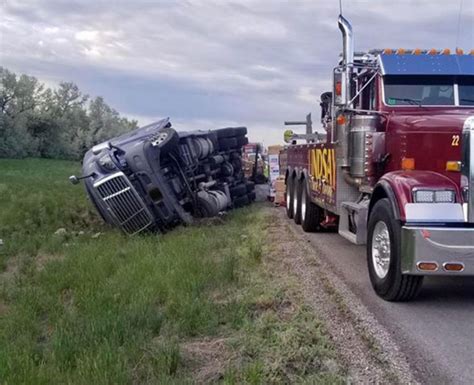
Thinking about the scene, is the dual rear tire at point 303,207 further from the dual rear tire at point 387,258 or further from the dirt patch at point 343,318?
the dual rear tire at point 387,258

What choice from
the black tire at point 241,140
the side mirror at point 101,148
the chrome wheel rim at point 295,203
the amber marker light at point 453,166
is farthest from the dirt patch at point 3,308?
the black tire at point 241,140

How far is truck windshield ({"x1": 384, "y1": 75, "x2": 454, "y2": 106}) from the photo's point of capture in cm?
826

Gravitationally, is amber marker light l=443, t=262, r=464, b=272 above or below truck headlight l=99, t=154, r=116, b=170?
below

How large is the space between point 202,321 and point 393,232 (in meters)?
2.14

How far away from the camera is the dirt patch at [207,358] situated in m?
4.60

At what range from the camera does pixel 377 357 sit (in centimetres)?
503

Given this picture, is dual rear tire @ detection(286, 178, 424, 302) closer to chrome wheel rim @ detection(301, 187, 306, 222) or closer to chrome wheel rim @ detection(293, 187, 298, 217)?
chrome wheel rim @ detection(301, 187, 306, 222)

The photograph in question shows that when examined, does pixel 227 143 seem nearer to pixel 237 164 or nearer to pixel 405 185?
pixel 237 164

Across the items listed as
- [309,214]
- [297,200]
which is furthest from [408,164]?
[297,200]

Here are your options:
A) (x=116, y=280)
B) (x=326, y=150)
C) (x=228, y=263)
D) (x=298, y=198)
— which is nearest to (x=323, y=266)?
(x=228, y=263)

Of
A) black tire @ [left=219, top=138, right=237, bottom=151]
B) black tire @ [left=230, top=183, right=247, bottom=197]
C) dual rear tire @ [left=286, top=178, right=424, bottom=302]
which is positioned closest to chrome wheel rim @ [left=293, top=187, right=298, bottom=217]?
black tire @ [left=230, top=183, right=247, bottom=197]

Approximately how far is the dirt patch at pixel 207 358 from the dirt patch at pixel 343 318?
919mm

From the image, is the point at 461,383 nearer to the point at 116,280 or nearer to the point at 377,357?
the point at 377,357

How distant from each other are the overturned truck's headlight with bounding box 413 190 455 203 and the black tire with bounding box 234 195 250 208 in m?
10.8
